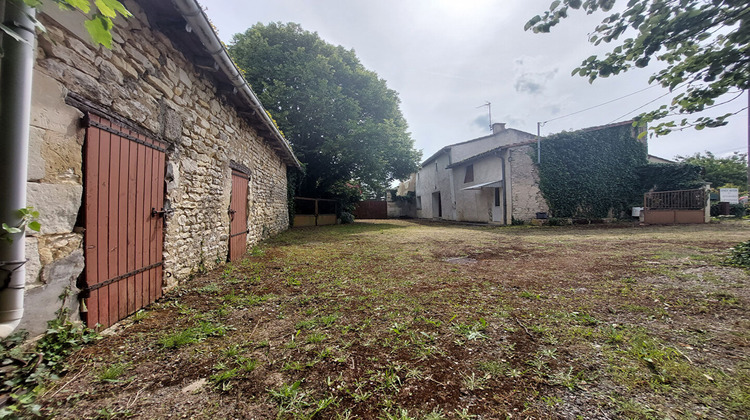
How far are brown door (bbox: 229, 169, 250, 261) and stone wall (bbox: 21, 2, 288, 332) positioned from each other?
0.20 meters

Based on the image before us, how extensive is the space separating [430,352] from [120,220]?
293 cm

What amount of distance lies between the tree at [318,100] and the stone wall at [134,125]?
8998 millimetres

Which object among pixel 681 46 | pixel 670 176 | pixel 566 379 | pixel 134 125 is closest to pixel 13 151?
pixel 134 125

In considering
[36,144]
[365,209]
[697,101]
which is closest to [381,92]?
[365,209]

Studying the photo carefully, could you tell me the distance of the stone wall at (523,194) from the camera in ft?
41.9

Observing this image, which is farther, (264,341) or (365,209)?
(365,209)

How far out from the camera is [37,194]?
5.85 feet

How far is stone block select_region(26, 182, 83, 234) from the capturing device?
1.78 m

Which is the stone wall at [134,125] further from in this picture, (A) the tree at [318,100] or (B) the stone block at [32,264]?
(A) the tree at [318,100]

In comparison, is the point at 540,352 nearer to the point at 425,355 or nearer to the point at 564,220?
the point at 425,355

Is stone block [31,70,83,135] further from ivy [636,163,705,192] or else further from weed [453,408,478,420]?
ivy [636,163,705,192]

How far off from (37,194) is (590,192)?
17.1m

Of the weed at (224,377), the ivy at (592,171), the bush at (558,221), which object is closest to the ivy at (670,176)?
the ivy at (592,171)

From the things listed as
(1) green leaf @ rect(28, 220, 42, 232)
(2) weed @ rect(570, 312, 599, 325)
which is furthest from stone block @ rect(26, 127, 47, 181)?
(2) weed @ rect(570, 312, 599, 325)
